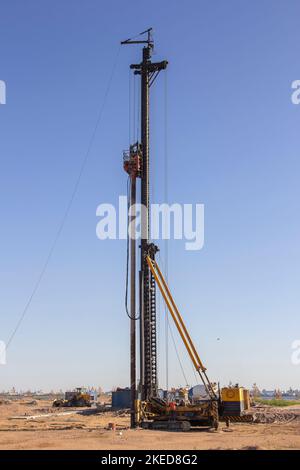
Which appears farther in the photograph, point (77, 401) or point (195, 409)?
point (77, 401)

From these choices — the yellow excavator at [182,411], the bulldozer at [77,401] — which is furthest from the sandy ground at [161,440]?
the bulldozer at [77,401]

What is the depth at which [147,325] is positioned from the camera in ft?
102

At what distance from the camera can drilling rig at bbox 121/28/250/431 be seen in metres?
28.8

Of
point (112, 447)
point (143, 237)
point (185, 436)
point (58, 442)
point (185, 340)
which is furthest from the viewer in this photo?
point (143, 237)

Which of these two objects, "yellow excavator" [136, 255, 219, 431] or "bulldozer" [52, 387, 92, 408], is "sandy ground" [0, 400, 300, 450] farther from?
"bulldozer" [52, 387, 92, 408]

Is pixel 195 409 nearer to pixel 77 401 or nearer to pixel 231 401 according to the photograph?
pixel 231 401

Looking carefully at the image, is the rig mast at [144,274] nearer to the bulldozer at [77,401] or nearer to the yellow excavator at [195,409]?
the yellow excavator at [195,409]

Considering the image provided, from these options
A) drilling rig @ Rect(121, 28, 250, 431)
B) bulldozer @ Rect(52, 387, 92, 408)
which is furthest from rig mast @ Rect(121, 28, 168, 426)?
bulldozer @ Rect(52, 387, 92, 408)

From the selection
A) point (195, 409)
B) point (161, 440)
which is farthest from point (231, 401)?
point (161, 440)
